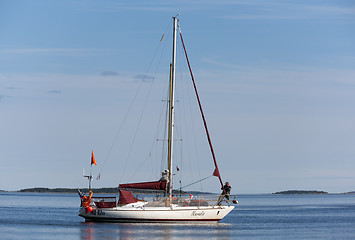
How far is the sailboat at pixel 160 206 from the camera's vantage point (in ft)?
194

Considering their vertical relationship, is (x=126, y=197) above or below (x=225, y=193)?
below

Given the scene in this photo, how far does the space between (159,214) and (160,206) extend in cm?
106

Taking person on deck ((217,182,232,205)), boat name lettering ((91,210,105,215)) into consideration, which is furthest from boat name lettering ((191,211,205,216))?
boat name lettering ((91,210,105,215))

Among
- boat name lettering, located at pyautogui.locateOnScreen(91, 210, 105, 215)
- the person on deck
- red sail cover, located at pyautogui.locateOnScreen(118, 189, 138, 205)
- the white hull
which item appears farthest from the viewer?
the person on deck

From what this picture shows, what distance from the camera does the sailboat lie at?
59.2m

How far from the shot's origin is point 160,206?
196ft

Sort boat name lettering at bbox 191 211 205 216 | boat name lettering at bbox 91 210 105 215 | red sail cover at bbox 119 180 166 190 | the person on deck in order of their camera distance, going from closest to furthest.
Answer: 1. boat name lettering at bbox 191 211 205 216
2. red sail cover at bbox 119 180 166 190
3. boat name lettering at bbox 91 210 105 215
4. the person on deck

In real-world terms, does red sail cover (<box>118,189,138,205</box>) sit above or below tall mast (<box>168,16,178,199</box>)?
below

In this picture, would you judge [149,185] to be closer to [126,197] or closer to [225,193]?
[126,197]

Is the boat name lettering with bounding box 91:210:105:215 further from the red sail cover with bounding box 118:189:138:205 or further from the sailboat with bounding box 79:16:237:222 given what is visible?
the red sail cover with bounding box 118:189:138:205

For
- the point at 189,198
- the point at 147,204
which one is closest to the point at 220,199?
the point at 189,198

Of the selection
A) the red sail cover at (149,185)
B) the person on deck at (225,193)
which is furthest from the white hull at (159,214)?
the red sail cover at (149,185)

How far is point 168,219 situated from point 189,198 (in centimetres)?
321

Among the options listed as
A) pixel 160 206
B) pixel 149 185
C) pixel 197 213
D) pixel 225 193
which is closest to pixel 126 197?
pixel 149 185
